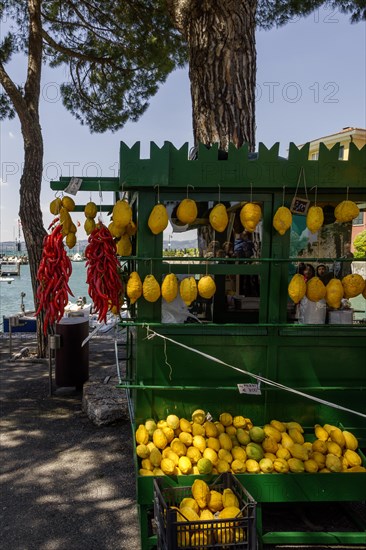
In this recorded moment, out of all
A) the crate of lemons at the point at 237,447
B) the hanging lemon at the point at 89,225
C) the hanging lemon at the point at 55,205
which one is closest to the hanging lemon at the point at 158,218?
the hanging lemon at the point at 89,225

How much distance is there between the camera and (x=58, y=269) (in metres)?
3.45

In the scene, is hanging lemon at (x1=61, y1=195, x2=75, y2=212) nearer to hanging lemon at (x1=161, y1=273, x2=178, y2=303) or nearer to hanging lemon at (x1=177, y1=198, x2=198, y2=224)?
hanging lemon at (x1=177, y1=198, x2=198, y2=224)

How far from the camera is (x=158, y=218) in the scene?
10.2ft

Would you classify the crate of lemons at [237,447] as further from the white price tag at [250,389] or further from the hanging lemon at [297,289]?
the hanging lemon at [297,289]

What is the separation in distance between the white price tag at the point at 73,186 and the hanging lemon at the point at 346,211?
191 cm

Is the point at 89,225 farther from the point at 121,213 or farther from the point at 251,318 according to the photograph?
the point at 251,318

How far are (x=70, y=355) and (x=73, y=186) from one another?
12.0 ft

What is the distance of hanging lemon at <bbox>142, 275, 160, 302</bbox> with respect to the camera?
3139mm

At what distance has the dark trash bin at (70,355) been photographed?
630 centimetres

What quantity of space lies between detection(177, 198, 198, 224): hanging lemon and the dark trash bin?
369cm

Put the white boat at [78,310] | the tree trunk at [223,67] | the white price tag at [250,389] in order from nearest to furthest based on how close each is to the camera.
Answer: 1. the white price tag at [250,389]
2. the tree trunk at [223,67]
3. the white boat at [78,310]

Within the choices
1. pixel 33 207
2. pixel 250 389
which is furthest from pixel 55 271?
pixel 33 207

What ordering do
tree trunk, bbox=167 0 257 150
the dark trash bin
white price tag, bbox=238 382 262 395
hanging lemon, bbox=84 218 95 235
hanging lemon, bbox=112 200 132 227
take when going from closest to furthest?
white price tag, bbox=238 382 262 395
hanging lemon, bbox=112 200 132 227
hanging lemon, bbox=84 218 95 235
tree trunk, bbox=167 0 257 150
the dark trash bin

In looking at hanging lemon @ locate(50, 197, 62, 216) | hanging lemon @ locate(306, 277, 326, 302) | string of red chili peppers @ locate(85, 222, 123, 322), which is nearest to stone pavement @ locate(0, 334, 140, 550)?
string of red chili peppers @ locate(85, 222, 123, 322)
